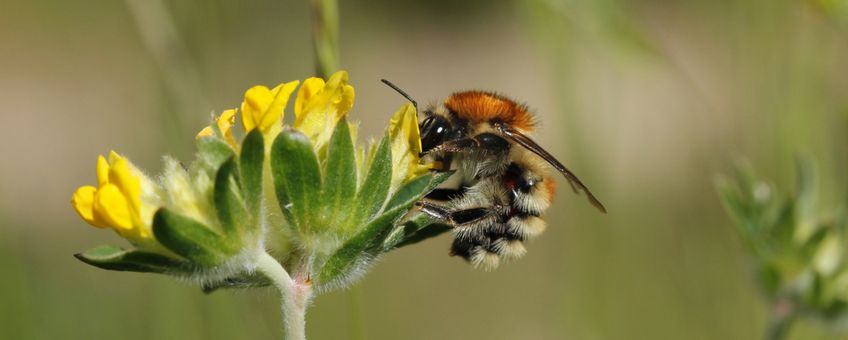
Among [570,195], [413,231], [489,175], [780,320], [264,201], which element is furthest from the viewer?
[570,195]

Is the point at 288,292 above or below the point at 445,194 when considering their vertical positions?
A: below

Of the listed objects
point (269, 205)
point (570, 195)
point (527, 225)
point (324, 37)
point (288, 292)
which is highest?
point (570, 195)

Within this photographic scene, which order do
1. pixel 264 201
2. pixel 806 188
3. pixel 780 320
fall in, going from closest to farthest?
pixel 264 201 < pixel 780 320 < pixel 806 188

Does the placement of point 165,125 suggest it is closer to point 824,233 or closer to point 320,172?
point 320,172

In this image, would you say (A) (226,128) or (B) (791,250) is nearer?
(A) (226,128)

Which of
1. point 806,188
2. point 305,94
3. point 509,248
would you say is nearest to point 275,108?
point 305,94

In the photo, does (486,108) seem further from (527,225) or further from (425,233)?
(425,233)

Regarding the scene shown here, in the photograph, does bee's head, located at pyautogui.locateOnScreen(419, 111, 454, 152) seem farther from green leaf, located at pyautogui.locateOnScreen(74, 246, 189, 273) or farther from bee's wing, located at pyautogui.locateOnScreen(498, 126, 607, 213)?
green leaf, located at pyautogui.locateOnScreen(74, 246, 189, 273)

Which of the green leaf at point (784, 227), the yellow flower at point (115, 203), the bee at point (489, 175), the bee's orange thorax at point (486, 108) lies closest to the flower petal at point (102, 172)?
the yellow flower at point (115, 203)
